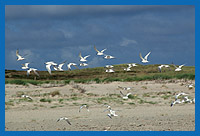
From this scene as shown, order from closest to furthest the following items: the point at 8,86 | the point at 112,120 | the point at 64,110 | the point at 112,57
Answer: the point at 112,120, the point at 64,110, the point at 112,57, the point at 8,86

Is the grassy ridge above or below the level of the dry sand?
above

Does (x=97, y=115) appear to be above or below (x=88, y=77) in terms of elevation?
below

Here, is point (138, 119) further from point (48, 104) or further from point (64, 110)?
point (48, 104)

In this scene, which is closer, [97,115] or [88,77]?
[97,115]

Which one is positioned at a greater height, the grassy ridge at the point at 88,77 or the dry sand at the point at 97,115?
the grassy ridge at the point at 88,77

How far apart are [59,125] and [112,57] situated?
34.5 feet

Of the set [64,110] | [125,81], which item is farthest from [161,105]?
[125,81]

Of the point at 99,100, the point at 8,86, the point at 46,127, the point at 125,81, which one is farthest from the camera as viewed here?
the point at 125,81

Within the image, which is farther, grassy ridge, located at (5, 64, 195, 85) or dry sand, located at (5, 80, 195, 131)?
grassy ridge, located at (5, 64, 195, 85)

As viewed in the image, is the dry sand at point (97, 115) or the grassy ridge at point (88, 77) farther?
the grassy ridge at point (88, 77)

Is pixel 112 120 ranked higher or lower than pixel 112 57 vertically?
lower

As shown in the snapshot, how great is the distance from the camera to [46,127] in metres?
20.7

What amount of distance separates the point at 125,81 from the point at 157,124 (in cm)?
3797

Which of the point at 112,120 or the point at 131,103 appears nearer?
the point at 112,120
